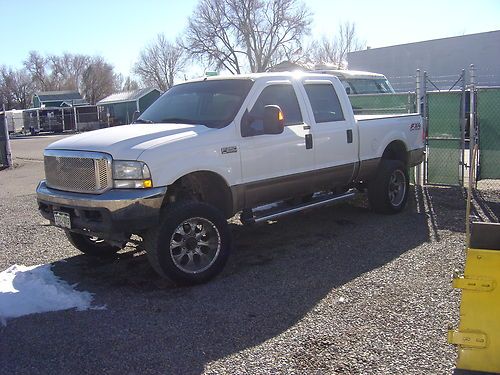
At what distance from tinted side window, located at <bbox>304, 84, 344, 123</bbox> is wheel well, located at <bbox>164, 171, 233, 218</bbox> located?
1.72 m

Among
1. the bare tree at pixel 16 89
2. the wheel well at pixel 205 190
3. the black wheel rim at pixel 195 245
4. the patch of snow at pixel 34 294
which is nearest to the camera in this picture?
the patch of snow at pixel 34 294

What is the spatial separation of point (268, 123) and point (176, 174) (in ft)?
4.09

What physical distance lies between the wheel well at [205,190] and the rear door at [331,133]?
1.45 meters

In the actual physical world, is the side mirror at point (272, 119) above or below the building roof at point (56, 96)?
below

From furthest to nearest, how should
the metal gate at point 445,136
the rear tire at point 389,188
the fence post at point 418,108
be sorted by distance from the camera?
the fence post at point 418,108, the metal gate at point 445,136, the rear tire at point 389,188

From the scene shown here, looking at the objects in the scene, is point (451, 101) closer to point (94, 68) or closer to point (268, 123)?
point (268, 123)

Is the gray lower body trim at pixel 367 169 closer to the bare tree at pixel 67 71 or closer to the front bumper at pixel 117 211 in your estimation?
the front bumper at pixel 117 211

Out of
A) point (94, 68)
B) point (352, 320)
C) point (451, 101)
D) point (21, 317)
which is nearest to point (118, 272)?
point (21, 317)

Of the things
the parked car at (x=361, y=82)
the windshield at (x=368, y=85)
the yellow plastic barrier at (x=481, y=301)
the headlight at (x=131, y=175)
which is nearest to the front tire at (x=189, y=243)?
the headlight at (x=131, y=175)

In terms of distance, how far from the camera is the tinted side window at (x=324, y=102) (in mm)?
6891

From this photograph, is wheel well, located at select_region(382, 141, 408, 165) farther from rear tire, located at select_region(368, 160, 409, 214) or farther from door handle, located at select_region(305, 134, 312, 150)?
door handle, located at select_region(305, 134, 312, 150)

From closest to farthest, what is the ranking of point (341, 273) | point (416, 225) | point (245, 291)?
point (245, 291) < point (341, 273) < point (416, 225)

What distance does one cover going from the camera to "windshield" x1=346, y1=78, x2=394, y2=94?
51.6ft

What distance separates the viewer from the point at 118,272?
19.4 feet
